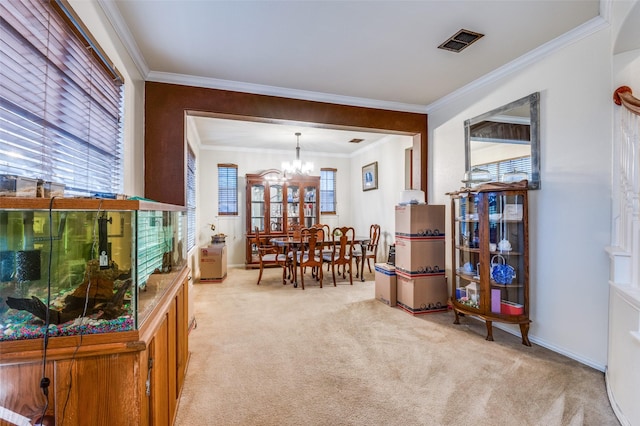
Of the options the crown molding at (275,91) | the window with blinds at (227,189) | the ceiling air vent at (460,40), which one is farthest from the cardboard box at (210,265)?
the ceiling air vent at (460,40)

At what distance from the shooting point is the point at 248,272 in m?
5.93

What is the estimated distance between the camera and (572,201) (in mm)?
2389

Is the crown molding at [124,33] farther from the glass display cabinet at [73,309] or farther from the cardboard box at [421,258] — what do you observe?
the cardboard box at [421,258]

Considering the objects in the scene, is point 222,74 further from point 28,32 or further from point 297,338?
point 297,338

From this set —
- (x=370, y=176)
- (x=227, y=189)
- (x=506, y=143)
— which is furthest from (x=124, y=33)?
(x=370, y=176)

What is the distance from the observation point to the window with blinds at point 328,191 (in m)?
7.13

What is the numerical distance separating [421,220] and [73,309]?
3205 millimetres

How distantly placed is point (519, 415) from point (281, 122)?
10.5ft

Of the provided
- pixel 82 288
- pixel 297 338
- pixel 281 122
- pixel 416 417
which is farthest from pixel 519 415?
pixel 281 122

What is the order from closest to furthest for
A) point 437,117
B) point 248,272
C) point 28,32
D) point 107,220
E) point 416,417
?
point 107,220
point 28,32
point 416,417
point 437,117
point 248,272

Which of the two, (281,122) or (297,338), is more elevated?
(281,122)

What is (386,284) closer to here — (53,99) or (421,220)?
(421,220)

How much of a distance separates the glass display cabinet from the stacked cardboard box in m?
2.90

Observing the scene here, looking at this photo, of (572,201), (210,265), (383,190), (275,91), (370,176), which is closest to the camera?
(572,201)
